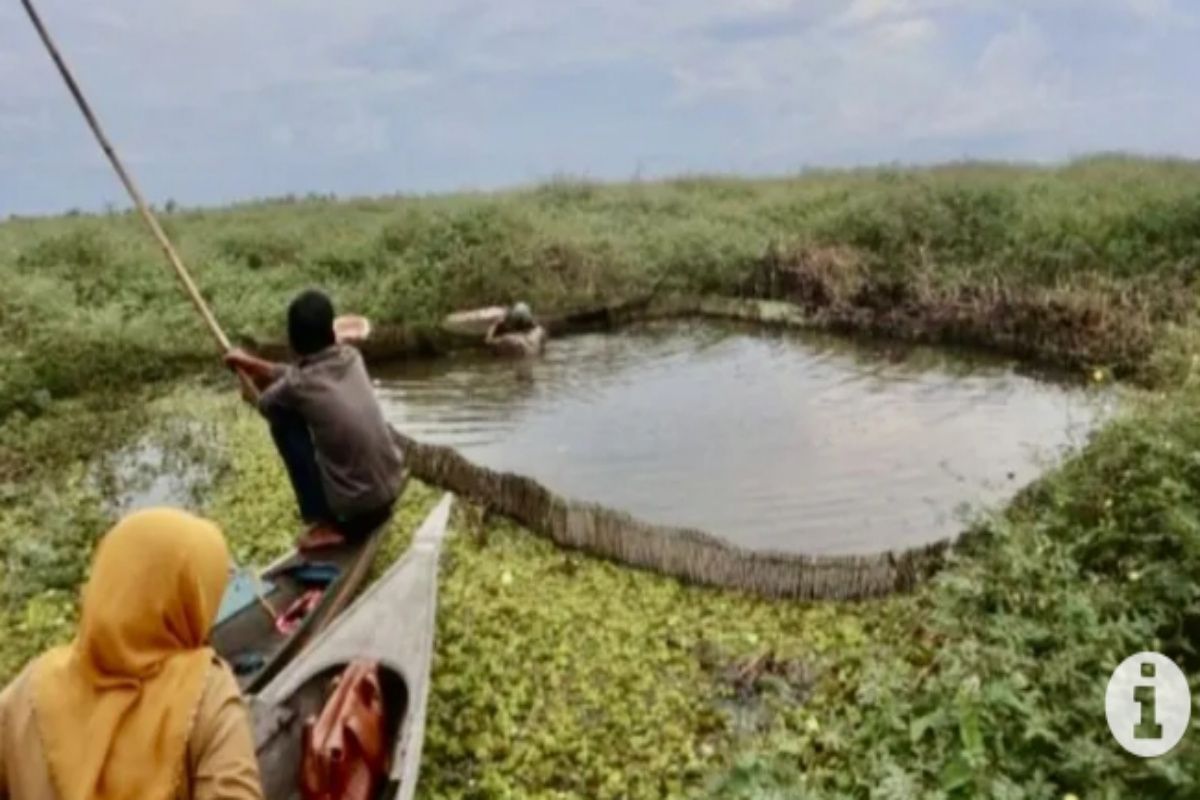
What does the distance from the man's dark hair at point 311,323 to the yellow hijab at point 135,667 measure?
344cm

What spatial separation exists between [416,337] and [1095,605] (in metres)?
9.50

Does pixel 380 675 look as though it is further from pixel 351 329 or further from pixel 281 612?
pixel 351 329

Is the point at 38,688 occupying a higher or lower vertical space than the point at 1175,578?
higher

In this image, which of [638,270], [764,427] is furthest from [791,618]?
[638,270]

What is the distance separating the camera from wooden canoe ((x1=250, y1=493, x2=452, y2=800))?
147 inches

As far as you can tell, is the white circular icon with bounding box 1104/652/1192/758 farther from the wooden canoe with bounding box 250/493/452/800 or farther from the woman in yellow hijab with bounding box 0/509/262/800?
the woman in yellow hijab with bounding box 0/509/262/800

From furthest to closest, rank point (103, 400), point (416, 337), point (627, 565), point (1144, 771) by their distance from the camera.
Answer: point (416, 337) < point (103, 400) < point (627, 565) < point (1144, 771)

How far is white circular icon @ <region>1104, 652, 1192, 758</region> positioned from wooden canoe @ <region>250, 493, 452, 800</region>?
88.2 inches

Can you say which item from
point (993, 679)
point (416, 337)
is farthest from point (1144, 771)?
point (416, 337)

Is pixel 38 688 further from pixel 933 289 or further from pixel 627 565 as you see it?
pixel 933 289

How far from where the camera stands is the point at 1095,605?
4773mm

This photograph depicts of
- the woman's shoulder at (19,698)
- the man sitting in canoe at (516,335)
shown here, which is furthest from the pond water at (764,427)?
the woman's shoulder at (19,698)

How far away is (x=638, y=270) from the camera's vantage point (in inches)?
643

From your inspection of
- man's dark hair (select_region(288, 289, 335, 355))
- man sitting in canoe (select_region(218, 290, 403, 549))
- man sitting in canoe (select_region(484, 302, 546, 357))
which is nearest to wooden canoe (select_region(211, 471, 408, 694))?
man sitting in canoe (select_region(218, 290, 403, 549))
